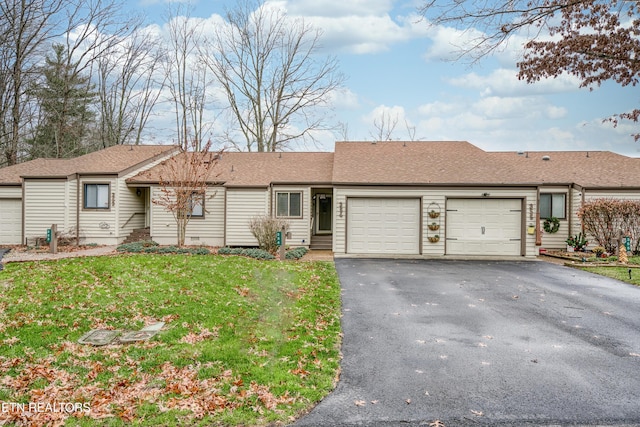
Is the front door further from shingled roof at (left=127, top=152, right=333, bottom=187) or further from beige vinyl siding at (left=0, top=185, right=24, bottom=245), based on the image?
beige vinyl siding at (left=0, top=185, right=24, bottom=245)

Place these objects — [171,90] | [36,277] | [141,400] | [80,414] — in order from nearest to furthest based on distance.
Result: [80,414], [141,400], [36,277], [171,90]

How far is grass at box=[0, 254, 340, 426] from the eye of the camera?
3971 mm

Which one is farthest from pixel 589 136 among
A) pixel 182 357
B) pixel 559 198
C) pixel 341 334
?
pixel 182 357

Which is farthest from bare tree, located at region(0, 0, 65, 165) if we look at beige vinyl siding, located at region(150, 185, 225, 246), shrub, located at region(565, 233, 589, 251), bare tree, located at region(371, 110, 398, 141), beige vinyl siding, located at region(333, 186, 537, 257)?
shrub, located at region(565, 233, 589, 251)

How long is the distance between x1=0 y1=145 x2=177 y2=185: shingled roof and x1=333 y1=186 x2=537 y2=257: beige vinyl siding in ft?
31.0

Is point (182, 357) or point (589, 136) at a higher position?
point (589, 136)

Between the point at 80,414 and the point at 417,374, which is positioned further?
the point at 417,374

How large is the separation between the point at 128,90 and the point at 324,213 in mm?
→ 18956

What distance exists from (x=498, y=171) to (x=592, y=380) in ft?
43.3

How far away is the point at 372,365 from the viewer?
514 centimetres

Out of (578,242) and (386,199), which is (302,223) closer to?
(386,199)

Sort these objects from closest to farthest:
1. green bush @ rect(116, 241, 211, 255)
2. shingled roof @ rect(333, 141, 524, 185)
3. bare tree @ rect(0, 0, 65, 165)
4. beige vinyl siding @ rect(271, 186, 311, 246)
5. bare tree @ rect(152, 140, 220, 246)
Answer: green bush @ rect(116, 241, 211, 255) → shingled roof @ rect(333, 141, 524, 185) → bare tree @ rect(152, 140, 220, 246) → beige vinyl siding @ rect(271, 186, 311, 246) → bare tree @ rect(0, 0, 65, 165)

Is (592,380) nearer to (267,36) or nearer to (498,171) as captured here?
(498,171)

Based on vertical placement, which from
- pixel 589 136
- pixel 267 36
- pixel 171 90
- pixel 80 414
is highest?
pixel 267 36
